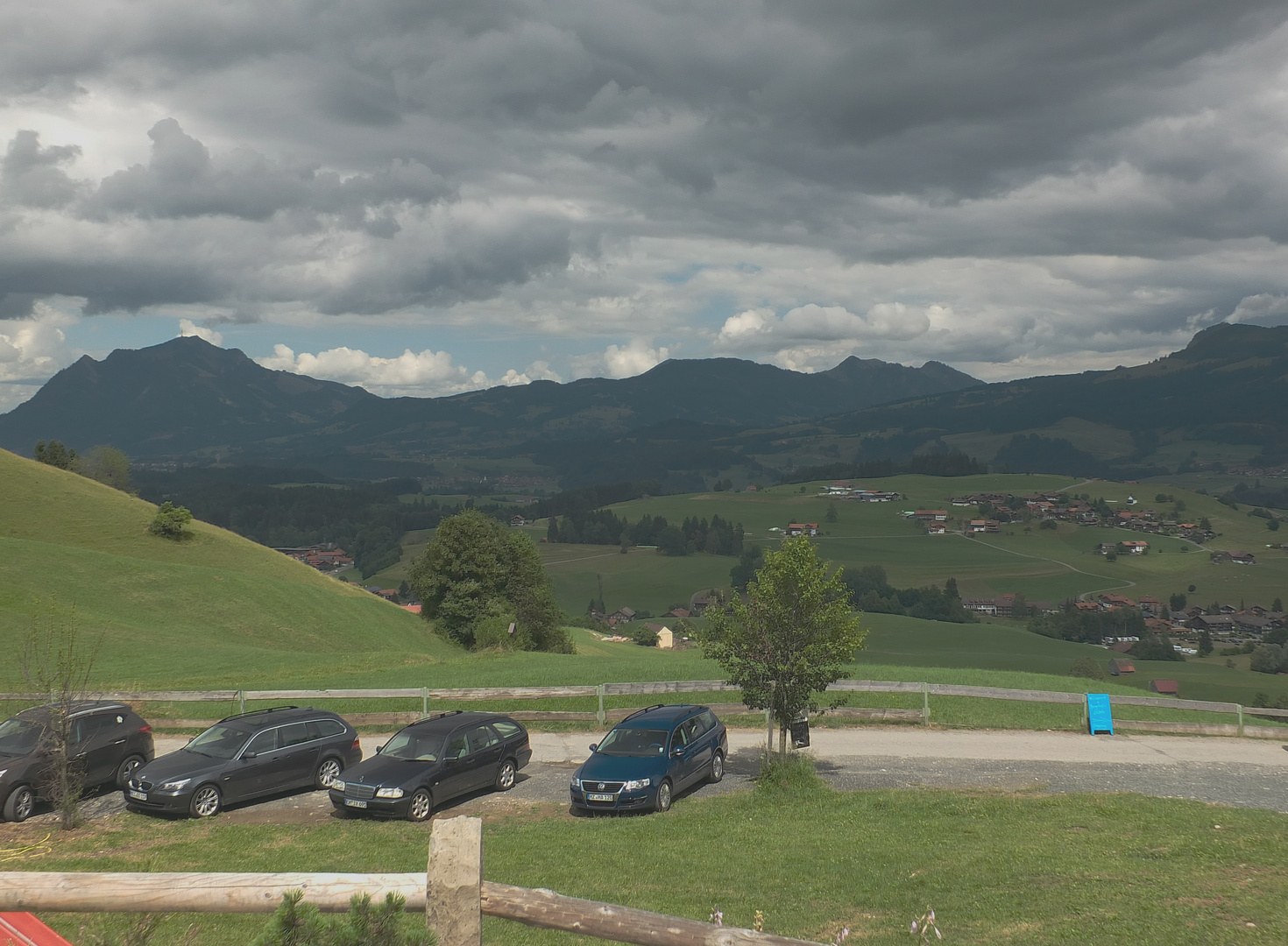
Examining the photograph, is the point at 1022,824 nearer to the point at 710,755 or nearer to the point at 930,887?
the point at 930,887

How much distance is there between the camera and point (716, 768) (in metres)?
19.6

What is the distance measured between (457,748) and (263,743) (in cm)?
436

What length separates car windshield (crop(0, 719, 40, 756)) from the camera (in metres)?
17.1

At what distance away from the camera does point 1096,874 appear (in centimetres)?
1046

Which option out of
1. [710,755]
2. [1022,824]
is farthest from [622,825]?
[1022,824]

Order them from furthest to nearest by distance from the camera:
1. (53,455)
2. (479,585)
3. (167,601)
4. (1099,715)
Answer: (53,455) < (479,585) < (167,601) < (1099,715)

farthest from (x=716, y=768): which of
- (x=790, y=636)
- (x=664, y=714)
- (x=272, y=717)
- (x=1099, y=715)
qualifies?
(x=1099, y=715)

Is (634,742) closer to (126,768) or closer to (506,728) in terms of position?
(506,728)

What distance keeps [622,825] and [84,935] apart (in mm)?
9455

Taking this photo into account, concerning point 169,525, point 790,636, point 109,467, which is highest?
point 109,467

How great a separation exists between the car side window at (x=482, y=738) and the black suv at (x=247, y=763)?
364cm

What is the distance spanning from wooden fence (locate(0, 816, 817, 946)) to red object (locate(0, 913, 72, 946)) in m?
2.08

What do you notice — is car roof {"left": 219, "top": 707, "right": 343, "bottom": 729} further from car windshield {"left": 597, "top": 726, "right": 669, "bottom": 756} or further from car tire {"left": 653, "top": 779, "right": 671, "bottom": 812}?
car tire {"left": 653, "top": 779, "right": 671, "bottom": 812}

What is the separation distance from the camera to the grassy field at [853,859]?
9109 mm
